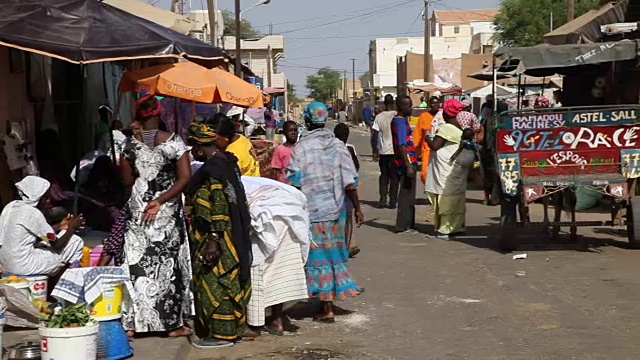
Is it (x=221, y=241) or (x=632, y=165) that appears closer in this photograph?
(x=221, y=241)

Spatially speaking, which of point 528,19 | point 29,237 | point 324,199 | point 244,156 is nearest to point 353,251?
point 244,156

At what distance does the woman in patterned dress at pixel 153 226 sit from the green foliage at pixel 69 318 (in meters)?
0.94

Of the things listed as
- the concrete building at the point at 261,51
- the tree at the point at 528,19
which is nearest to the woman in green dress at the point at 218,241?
the tree at the point at 528,19

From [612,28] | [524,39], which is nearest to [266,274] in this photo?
[612,28]

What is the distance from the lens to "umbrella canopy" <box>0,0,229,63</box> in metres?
6.91

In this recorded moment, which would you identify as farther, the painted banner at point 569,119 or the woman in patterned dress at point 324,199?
the painted banner at point 569,119

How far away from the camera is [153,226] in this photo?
658 cm

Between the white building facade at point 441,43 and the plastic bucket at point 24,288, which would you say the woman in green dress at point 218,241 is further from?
the white building facade at point 441,43

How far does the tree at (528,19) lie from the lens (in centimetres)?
5509

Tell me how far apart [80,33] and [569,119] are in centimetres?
608

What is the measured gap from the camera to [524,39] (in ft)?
186

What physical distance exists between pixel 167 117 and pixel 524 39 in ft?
152

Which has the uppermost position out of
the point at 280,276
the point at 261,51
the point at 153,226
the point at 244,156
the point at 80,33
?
the point at 261,51

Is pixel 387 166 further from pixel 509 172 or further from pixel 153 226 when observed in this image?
pixel 153 226
